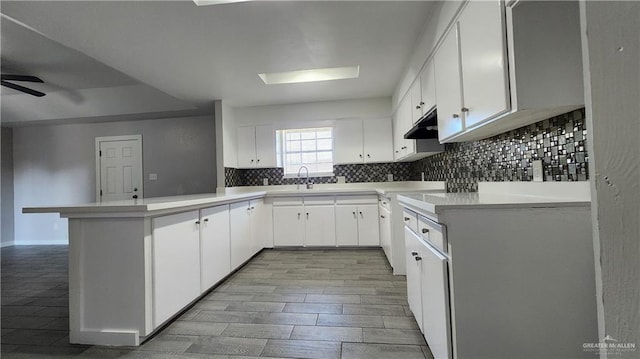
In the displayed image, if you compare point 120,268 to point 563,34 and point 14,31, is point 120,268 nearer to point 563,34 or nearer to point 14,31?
point 14,31

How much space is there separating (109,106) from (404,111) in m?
4.73

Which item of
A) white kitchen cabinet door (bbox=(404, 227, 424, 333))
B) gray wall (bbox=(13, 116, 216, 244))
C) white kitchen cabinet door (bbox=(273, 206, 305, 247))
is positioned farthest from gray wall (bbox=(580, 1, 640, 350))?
gray wall (bbox=(13, 116, 216, 244))

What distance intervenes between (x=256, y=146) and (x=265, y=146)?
151 mm

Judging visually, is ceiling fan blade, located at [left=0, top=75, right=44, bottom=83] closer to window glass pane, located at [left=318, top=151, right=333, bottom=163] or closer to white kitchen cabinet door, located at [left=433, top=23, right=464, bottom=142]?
window glass pane, located at [left=318, top=151, right=333, bottom=163]

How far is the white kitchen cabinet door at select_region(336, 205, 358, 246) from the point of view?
4012 mm

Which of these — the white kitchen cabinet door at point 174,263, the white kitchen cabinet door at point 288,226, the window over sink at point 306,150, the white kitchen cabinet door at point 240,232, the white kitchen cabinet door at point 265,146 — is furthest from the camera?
the window over sink at point 306,150

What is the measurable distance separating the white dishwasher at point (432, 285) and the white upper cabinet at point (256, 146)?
310cm

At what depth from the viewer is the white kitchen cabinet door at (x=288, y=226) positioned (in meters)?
4.12

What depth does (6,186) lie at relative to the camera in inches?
218

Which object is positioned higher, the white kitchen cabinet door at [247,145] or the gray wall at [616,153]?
the white kitchen cabinet door at [247,145]

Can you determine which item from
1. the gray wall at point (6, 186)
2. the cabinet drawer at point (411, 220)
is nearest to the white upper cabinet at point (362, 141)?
the cabinet drawer at point (411, 220)

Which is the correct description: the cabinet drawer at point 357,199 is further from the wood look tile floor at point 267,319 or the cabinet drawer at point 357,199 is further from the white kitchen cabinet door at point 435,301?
the white kitchen cabinet door at point 435,301

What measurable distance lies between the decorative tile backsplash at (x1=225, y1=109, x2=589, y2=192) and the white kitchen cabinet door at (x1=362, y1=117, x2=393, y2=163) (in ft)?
2.40

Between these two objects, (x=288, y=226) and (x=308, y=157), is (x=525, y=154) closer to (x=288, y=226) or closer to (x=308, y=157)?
(x=288, y=226)
